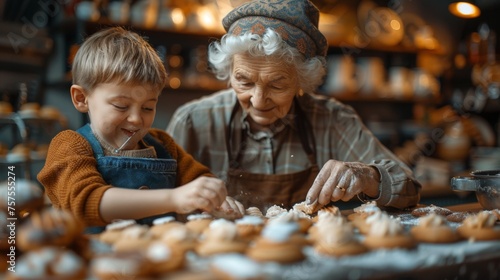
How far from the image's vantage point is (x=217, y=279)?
808 mm

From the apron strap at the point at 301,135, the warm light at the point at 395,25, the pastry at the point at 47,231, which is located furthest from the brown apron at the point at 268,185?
the warm light at the point at 395,25

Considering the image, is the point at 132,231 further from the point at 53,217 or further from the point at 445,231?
the point at 445,231

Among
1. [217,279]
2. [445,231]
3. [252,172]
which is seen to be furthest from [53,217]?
[252,172]

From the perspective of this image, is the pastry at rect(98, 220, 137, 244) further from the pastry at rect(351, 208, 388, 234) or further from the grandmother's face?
the grandmother's face

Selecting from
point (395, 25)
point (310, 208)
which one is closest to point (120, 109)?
point (310, 208)

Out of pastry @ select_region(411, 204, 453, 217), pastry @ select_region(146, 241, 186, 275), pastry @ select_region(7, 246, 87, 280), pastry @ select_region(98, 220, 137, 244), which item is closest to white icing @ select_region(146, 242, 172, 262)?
pastry @ select_region(146, 241, 186, 275)

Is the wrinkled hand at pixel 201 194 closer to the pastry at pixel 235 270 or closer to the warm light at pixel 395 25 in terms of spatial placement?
the pastry at pixel 235 270

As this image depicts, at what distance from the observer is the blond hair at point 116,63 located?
4.83ft

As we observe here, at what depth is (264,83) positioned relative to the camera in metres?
1.95

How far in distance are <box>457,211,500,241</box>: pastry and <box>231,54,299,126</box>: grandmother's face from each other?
0.91m

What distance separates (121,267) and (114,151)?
0.78 meters

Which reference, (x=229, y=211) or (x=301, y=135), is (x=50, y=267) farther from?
(x=301, y=135)

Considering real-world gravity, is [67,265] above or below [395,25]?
below

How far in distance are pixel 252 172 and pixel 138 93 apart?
82 centimetres
